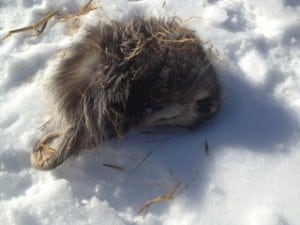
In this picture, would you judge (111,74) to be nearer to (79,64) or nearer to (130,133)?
(79,64)

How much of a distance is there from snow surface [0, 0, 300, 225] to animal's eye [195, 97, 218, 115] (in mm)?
69

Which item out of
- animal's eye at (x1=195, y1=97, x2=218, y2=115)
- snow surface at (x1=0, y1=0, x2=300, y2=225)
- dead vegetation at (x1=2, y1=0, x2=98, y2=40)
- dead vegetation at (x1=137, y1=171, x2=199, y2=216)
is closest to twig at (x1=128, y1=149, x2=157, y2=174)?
snow surface at (x1=0, y1=0, x2=300, y2=225)

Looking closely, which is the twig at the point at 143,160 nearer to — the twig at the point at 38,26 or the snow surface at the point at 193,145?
the snow surface at the point at 193,145

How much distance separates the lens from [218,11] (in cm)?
247

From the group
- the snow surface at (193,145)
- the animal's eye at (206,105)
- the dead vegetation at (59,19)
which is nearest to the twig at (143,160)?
A: the snow surface at (193,145)

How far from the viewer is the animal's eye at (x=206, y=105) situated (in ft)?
7.07

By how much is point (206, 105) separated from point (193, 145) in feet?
0.51

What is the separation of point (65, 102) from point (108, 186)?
0.33 m

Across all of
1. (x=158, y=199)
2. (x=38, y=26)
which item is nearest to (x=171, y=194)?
(x=158, y=199)

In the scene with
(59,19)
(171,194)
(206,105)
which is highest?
(59,19)

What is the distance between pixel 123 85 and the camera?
1982 millimetres

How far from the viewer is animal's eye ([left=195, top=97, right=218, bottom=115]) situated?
216 cm

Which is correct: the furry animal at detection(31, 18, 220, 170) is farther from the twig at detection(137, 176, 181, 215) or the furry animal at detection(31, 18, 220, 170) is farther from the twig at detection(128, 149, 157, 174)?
the twig at detection(137, 176, 181, 215)

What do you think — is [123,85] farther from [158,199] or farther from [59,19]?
[59,19]
